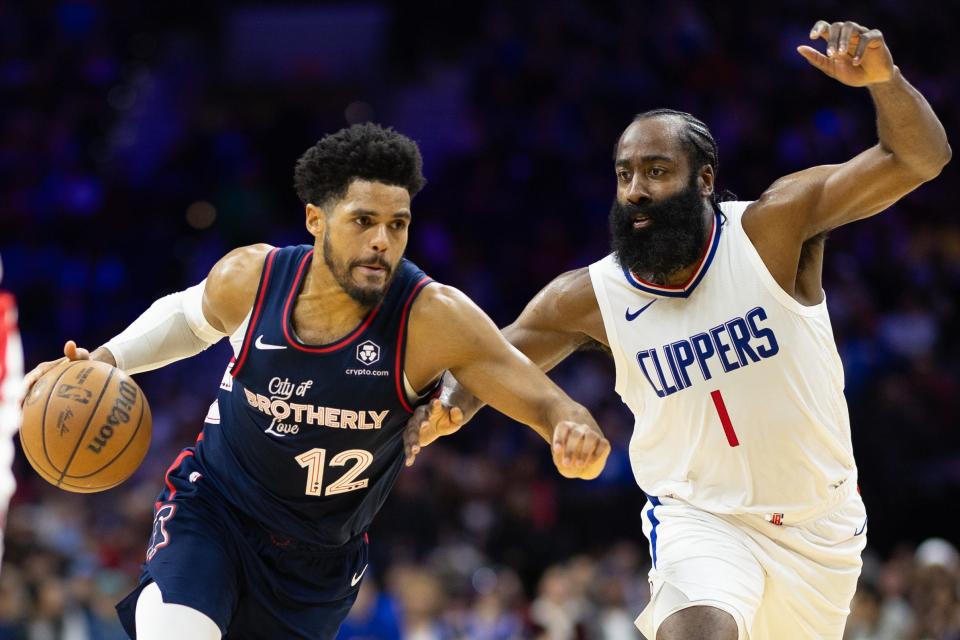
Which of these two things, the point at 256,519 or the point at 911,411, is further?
the point at 911,411

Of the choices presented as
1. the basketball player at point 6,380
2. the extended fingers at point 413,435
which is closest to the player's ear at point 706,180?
the extended fingers at point 413,435

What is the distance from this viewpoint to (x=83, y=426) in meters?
4.56

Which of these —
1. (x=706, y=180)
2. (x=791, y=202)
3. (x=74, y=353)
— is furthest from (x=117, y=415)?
(x=791, y=202)

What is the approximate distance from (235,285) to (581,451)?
166 centimetres

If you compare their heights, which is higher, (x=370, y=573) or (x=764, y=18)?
(x=764, y=18)

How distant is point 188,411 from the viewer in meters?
12.5

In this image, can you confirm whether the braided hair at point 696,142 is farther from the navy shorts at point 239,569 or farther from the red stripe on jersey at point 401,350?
the navy shorts at point 239,569

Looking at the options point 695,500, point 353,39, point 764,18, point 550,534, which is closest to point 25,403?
point 695,500

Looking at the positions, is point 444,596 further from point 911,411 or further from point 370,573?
point 911,411

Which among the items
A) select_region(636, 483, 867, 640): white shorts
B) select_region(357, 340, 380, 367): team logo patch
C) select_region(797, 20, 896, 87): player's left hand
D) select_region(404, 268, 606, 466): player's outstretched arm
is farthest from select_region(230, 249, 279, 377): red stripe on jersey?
select_region(797, 20, 896, 87): player's left hand

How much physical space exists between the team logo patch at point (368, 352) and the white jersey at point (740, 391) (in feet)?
3.04

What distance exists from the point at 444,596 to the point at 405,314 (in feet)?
18.8

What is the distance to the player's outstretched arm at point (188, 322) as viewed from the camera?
4.78 meters

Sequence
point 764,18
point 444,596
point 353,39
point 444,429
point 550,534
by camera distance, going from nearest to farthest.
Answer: point 444,429 → point 444,596 → point 550,534 → point 764,18 → point 353,39
